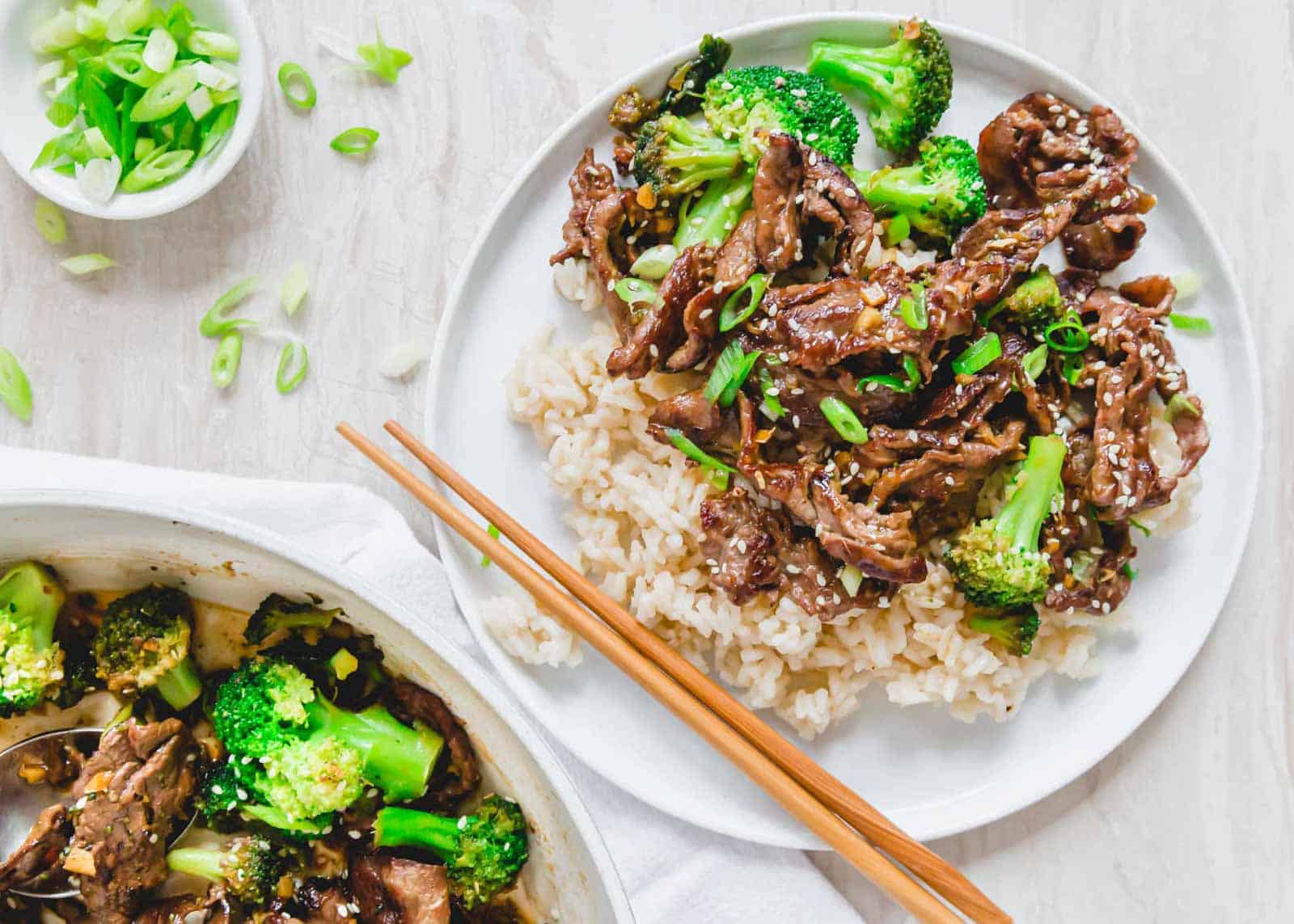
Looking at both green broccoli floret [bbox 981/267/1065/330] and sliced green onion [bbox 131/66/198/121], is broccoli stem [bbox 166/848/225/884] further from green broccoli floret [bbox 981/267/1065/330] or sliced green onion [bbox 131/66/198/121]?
green broccoli floret [bbox 981/267/1065/330]

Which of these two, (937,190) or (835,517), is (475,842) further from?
(937,190)

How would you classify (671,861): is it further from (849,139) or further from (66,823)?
(849,139)

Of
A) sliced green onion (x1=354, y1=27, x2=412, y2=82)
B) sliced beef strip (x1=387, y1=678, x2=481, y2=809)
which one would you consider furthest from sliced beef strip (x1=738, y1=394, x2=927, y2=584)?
sliced green onion (x1=354, y1=27, x2=412, y2=82)

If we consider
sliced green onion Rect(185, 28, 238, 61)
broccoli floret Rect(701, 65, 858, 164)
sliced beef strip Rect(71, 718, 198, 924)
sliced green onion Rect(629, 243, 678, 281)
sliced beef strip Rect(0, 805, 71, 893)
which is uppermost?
broccoli floret Rect(701, 65, 858, 164)

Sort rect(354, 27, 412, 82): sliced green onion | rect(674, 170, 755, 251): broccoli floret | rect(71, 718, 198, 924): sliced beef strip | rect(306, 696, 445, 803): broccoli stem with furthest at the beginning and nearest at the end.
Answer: rect(354, 27, 412, 82): sliced green onion < rect(674, 170, 755, 251): broccoli floret < rect(306, 696, 445, 803): broccoli stem < rect(71, 718, 198, 924): sliced beef strip

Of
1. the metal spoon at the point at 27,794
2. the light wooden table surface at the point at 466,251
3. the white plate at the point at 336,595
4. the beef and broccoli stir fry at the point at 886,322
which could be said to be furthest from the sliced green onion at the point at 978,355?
the metal spoon at the point at 27,794
